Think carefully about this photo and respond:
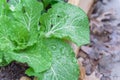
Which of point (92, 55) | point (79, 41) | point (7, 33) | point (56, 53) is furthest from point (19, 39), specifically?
point (92, 55)

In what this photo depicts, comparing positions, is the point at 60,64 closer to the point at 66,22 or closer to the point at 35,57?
the point at 35,57

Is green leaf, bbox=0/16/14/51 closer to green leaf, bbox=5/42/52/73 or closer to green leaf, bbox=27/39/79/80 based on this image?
green leaf, bbox=5/42/52/73

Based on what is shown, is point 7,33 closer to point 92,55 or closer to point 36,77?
point 36,77

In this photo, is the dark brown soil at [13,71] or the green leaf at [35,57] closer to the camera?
the green leaf at [35,57]

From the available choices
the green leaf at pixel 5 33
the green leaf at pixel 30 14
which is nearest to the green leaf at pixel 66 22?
the green leaf at pixel 30 14

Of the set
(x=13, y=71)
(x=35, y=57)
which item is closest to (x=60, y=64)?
(x=35, y=57)

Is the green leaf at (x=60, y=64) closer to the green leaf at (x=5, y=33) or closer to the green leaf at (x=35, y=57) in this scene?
the green leaf at (x=35, y=57)
